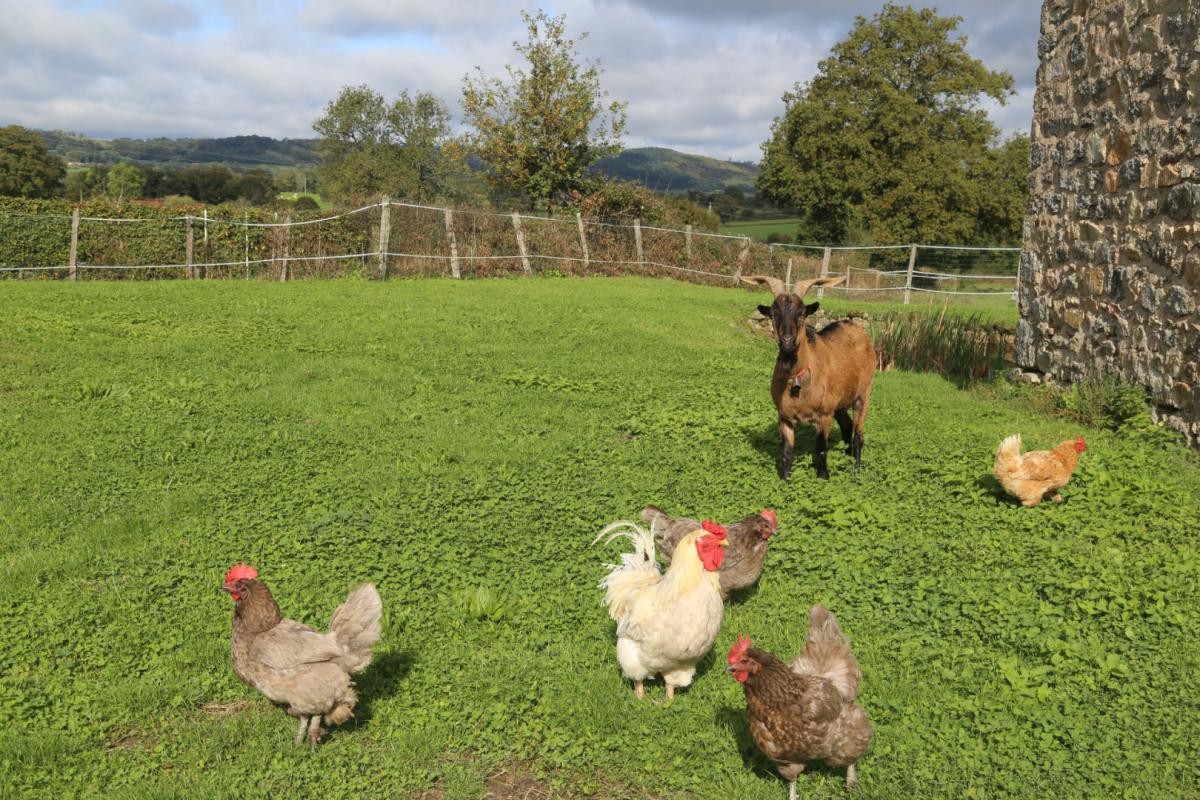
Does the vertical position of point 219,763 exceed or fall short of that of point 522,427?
it falls short

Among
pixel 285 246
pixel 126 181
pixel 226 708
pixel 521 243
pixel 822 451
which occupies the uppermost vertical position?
pixel 126 181

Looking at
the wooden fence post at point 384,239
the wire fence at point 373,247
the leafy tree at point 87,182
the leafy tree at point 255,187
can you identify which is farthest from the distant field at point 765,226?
the leafy tree at point 87,182

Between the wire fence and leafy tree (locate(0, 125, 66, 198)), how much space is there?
45.7 m

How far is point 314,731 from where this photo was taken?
4.72 m

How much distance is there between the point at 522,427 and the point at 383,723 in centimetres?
568

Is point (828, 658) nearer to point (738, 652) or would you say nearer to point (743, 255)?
point (738, 652)

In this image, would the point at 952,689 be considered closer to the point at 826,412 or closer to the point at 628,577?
the point at 628,577

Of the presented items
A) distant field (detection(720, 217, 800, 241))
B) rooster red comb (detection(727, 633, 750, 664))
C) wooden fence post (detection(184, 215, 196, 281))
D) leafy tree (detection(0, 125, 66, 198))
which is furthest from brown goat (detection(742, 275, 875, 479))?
leafy tree (detection(0, 125, 66, 198))

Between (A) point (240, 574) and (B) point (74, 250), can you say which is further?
(B) point (74, 250)

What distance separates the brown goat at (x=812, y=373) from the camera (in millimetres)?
7953

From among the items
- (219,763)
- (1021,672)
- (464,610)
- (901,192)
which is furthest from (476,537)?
(901,192)

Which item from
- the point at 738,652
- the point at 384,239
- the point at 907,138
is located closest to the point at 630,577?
the point at 738,652

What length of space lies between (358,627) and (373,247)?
69.1ft

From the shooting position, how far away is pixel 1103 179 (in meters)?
11.2
